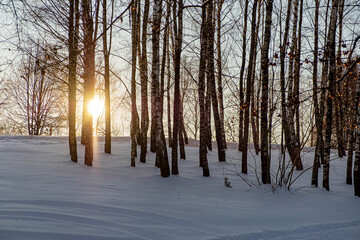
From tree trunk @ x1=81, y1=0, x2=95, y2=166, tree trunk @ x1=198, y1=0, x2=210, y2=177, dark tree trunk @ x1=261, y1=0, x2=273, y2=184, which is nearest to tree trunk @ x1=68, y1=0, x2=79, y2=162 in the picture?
tree trunk @ x1=81, y1=0, x2=95, y2=166

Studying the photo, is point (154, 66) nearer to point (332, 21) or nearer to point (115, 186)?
point (115, 186)

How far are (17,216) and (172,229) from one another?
2.32 m

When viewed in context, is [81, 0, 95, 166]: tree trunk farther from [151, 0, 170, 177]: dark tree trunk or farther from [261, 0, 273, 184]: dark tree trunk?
[261, 0, 273, 184]: dark tree trunk

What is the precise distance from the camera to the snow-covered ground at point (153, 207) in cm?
422

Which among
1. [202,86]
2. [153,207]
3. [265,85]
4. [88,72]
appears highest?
[88,72]

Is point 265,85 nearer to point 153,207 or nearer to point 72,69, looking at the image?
point 153,207

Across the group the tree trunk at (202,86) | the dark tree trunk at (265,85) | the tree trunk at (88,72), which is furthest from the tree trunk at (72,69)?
the dark tree trunk at (265,85)

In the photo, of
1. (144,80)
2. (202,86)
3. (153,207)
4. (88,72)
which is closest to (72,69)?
(88,72)

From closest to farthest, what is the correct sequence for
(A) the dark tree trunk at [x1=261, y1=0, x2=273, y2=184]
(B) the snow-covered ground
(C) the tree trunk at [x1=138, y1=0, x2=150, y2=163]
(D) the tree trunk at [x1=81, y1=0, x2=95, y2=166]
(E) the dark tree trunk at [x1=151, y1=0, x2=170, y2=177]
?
(B) the snow-covered ground < (A) the dark tree trunk at [x1=261, y1=0, x2=273, y2=184] < (E) the dark tree trunk at [x1=151, y1=0, x2=170, y2=177] < (D) the tree trunk at [x1=81, y1=0, x2=95, y2=166] < (C) the tree trunk at [x1=138, y1=0, x2=150, y2=163]

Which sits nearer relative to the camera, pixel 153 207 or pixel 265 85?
pixel 153 207

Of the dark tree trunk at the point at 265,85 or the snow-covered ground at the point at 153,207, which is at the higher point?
the dark tree trunk at the point at 265,85

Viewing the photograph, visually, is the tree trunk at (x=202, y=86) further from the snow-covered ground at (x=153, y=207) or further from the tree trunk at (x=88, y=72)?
the tree trunk at (x=88, y=72)

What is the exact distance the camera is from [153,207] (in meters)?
5.45

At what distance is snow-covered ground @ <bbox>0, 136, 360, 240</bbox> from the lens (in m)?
4.22
